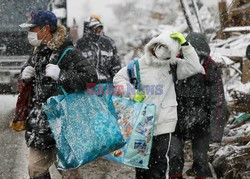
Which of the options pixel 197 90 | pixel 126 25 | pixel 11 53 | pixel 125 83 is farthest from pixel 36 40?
pixel 126 25

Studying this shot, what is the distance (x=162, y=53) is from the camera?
424 cm

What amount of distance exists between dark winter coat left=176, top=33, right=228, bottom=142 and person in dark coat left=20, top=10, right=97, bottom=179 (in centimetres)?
112

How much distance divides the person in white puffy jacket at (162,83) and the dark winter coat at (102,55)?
238cm

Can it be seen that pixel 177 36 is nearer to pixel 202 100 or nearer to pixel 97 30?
pixel 202 100

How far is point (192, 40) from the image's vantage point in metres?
4.79

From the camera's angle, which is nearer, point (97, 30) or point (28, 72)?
point (28, 72)

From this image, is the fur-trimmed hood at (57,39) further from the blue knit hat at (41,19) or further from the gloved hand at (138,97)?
the gloved hand at (138,97)

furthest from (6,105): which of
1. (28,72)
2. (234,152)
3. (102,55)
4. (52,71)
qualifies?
(52,71)

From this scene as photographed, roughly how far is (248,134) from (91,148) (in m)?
2.56

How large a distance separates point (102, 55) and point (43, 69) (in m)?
2.92

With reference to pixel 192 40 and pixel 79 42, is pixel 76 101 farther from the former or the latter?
pixel 79 42

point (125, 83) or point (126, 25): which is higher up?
point (125, 83)

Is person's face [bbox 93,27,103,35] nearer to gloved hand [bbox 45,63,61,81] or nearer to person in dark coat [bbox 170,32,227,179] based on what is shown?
person in dark coat [bbox 170,32,227,179]

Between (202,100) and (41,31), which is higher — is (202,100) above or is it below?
below
